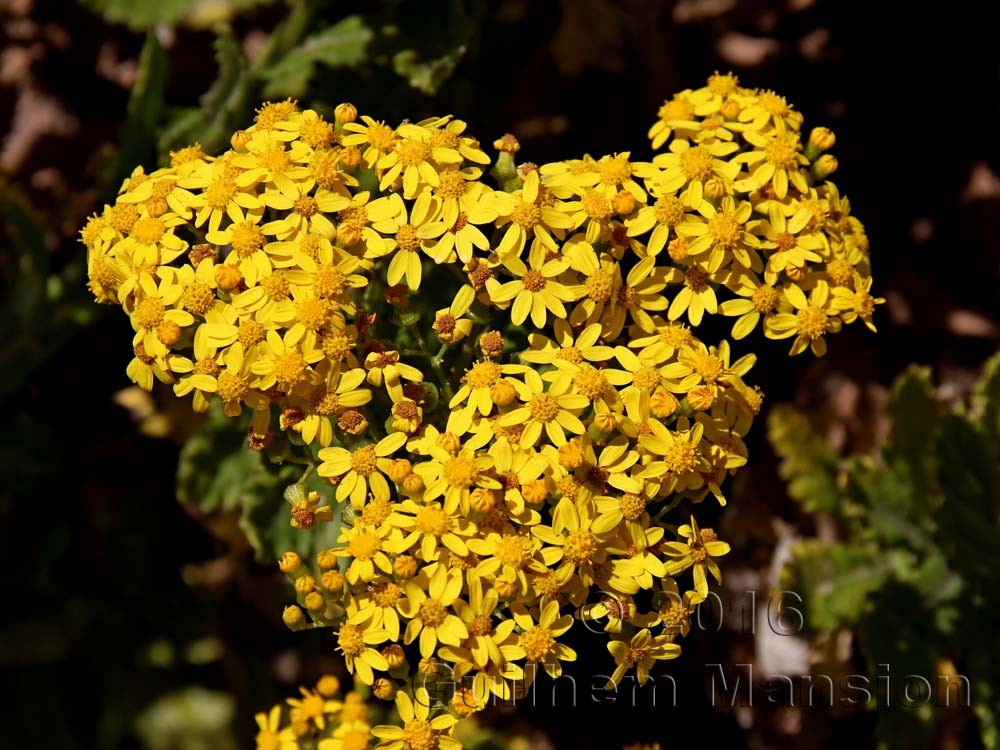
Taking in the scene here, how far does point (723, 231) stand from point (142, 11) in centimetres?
268

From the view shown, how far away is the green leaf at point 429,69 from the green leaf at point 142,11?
1063mm

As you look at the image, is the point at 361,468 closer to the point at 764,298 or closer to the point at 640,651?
the point at 640,651

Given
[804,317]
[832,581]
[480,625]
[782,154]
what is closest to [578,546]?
[480,625]

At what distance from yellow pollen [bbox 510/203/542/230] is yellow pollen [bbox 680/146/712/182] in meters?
0.43

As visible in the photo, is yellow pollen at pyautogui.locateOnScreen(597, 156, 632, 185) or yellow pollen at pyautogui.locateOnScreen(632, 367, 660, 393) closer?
yellow pollen at pyautogui.locateOnScreen(632, 367, 660, 393)

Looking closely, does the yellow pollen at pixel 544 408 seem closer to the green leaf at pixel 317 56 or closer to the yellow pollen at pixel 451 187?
the yellow pollen at pixel 451 187

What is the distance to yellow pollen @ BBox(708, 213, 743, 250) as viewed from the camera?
2.95 meters

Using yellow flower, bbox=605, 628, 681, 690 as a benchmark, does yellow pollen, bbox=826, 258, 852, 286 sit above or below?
above

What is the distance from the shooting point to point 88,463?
5.04 meters

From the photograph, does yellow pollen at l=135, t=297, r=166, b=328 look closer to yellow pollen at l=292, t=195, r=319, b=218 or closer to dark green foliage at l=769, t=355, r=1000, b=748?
yellow pollen at l=292, t=195, r=319, b=218

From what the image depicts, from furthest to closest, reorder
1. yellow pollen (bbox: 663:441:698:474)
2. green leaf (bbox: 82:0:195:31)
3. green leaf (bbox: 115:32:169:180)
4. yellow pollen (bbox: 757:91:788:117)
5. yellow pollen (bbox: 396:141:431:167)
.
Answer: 1. green leaf (bbox: 82:0:195:31)
2. green leaf (bbox: 115:32:169:180)
3. yellow pollen (bbox: 757:91:788:117)
4. yellow pollen (bbox: 396:141:431:167)
5. yellow pollen (bbox: 663:441:698:474)

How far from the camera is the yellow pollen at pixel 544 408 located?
275 cm

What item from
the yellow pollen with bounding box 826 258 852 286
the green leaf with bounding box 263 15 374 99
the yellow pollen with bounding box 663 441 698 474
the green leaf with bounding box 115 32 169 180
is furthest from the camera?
the green leaf with bounding box 115 32 169 180

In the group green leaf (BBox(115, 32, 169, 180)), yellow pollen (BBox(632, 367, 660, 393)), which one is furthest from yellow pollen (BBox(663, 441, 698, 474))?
green leaf (BBox(115, 32, 169, 180))
